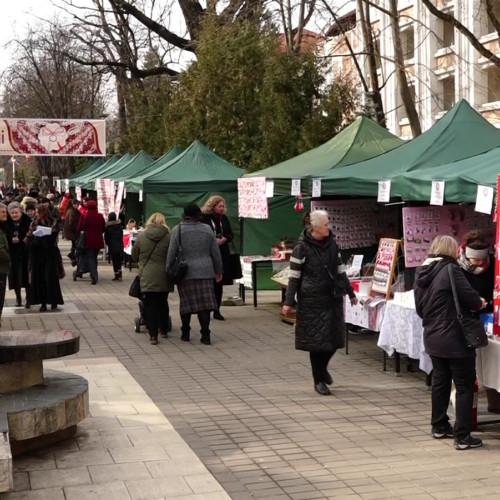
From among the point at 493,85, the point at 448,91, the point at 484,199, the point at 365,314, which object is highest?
the point at 448,91

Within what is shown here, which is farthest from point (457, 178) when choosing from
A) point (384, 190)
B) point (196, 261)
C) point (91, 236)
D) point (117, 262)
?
point (117, 262)

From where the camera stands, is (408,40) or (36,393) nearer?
(36,393)

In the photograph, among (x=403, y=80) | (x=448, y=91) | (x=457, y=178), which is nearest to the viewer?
(x=457, y=178)

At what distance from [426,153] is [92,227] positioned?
32.6 ft

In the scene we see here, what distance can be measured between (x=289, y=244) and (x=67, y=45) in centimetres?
3260

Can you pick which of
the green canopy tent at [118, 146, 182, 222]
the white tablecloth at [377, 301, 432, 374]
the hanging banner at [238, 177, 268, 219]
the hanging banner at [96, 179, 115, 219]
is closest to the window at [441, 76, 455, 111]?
the green canopy tent at [118, 146, 182, 222]

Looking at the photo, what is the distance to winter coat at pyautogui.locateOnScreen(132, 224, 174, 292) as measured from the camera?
37.9 feet

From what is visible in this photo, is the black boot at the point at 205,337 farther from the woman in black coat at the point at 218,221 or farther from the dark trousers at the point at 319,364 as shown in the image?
the dark trousers at the point at 319,364

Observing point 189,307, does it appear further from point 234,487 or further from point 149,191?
point 149,191

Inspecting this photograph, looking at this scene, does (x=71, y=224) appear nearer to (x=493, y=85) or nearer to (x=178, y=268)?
(x=178, y=268)

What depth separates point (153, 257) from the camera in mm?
11680

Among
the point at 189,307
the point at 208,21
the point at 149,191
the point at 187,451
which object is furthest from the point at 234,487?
the point at 208,21

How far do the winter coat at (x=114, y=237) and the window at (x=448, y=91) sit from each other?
23.7 metres

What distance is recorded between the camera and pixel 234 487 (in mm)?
5961
